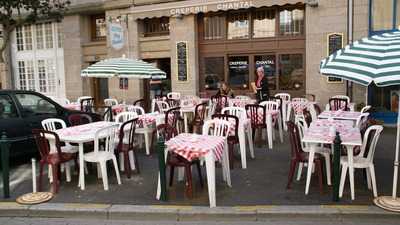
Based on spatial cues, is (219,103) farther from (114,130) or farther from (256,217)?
(256,217)

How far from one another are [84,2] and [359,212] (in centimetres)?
1494

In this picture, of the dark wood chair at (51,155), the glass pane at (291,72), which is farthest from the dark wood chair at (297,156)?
the glass pane at (291,72)

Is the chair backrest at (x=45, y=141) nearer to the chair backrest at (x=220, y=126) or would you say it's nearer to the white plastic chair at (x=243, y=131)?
the chair backrest at (x=220, y=126)

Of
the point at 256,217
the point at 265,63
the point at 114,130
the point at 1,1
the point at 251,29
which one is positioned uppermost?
the point at 1,1

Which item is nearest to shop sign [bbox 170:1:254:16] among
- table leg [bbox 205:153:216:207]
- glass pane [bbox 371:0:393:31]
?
glass pane [bbox 371:0:393:31]

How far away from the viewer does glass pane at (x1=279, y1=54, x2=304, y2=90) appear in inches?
533

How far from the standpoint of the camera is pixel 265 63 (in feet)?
46.0

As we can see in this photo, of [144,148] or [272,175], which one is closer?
[272,175]

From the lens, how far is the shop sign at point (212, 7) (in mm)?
13250

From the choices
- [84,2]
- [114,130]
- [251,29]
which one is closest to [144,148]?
[114,130]

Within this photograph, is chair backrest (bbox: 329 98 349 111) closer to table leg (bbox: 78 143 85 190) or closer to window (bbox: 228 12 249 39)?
window (bbox: 228 12 249 39)

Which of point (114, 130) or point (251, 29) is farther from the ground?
point (251, 29)

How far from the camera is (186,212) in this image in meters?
5.39

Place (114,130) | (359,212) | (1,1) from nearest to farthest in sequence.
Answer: (359,212)
(114,130)
(1,1)
